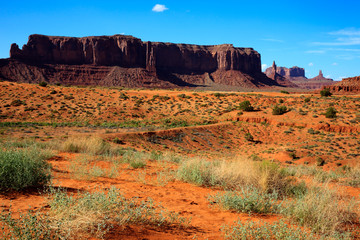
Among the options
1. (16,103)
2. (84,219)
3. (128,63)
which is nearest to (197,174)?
(84,219)

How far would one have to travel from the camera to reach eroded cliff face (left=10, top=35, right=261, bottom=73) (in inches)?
4090

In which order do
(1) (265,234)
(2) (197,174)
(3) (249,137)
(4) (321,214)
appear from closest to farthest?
(1) (265,234), (4) (321,214), (2) (197,174), (3) (249,137)

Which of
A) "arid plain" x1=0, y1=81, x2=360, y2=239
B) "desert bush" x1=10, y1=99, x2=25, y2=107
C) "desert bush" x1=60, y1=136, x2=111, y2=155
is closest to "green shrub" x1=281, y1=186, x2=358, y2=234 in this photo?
"arid plain" x1=0, y1=81, x2=360, y2=239

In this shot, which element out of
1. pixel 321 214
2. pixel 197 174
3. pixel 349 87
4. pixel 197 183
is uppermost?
pixel 349 87

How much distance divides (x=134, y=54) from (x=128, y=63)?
214 inches

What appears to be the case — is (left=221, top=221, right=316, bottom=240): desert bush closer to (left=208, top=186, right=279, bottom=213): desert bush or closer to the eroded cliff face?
(left=208, top=186, right=279, bottom=213): desert bush

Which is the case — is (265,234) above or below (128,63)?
below

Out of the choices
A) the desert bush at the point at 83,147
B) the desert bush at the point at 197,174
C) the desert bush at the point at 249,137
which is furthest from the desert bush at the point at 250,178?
the desert bush at the point at 249,137

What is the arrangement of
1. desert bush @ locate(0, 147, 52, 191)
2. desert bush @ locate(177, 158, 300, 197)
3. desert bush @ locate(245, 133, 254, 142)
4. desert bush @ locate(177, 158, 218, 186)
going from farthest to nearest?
desert bush @ locate(245, 133, 254, 142)
desert bush @ locate(177, 158, 218, 186)
desert bush @ locate(177, 158, 300, 197)
desert bush @ locate(0, 147, 52, 191)

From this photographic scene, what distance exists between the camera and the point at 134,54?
4678 inches

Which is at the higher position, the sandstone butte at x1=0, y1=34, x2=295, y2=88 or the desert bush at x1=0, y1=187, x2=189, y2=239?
the sandstone butte at x1=0, y1=34, x2=295, y2=88

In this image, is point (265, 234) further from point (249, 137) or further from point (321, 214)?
point (249, 137)

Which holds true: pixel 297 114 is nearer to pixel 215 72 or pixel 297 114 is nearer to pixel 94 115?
pixel 94 115

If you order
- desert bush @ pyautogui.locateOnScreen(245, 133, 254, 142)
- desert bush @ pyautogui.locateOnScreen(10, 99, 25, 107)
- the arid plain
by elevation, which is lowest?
desert bush @ pyautogui.locateOnScreen(245, 133, 254, 142)
